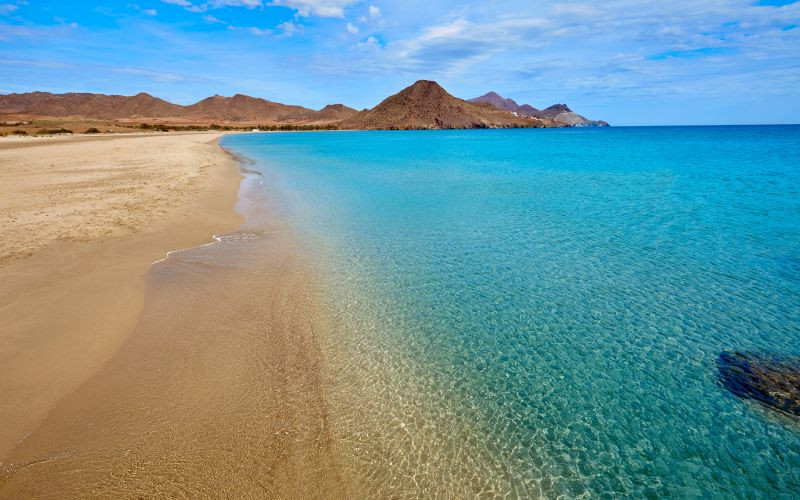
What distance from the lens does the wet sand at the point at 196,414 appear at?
15.5 ft

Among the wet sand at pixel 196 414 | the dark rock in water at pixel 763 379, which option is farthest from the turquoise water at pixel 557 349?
the wet sand at pixel 196 414

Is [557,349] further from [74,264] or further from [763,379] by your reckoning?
[74,264]

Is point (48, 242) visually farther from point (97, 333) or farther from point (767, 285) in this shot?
point (767, 285)

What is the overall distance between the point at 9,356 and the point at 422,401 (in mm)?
7085

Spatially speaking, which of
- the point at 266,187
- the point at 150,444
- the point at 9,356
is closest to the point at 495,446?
the point at 150,444

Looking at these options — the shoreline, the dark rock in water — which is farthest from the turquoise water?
the shoreline

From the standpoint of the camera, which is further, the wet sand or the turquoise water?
the turquoise water

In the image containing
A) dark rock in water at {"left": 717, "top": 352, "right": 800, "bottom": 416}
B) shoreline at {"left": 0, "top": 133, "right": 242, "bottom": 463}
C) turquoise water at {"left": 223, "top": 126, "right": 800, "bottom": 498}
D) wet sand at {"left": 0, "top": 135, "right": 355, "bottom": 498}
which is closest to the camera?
wet sand at {"left": 0, "top": 135, "right": 355, "bottom": 498}

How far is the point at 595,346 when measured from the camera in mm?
7711

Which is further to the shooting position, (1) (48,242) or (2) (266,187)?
(2) (266,187)

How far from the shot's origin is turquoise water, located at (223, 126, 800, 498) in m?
5.06

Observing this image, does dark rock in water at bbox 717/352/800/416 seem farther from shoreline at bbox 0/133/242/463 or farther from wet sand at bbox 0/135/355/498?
shoreline at bbox 0/133/242/463

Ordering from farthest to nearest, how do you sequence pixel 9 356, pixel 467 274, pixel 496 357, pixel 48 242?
pixel 48 242 < pixel 467 274 < pixel 496 357 < pixel 9 356

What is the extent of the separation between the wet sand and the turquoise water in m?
0.60
